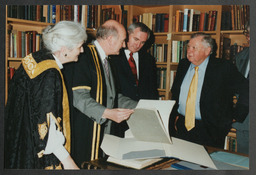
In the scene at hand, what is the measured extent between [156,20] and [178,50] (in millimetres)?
484

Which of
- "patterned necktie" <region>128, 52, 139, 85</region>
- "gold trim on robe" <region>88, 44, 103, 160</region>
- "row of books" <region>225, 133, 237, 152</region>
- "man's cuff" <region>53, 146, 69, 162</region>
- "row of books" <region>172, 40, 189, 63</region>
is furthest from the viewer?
"row of books" <region>172, 40, 189, 63</region>

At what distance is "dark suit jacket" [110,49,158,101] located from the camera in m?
2.36

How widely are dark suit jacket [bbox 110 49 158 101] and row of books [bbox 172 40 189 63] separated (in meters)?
0.31

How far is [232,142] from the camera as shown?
7.84 feet

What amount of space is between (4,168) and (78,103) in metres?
0.68

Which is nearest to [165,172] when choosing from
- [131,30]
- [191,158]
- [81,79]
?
[191,158]

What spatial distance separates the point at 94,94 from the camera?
1.68 m

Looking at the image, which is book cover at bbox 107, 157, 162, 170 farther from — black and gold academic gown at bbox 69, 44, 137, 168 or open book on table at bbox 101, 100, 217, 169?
black and gold academic gown at bbox 69, 44, 137, 168

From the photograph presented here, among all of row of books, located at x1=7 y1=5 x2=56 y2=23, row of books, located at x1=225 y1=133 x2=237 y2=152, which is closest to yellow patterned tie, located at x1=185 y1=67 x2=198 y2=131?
row of books, located at x1=225 y1=133 x2=237 y2=152

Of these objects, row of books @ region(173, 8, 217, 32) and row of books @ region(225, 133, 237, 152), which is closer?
row of books @ region(225, 133, 237, 152)

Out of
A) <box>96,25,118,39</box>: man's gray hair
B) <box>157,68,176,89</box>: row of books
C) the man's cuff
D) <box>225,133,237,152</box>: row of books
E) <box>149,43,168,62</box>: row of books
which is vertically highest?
<box>96,25,118,39</box>: man's gray hair

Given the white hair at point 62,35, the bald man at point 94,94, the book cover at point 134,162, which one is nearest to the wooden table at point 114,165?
the book cover at point 134,162

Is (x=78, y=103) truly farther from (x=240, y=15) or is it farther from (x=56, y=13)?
(x=240, y=15)

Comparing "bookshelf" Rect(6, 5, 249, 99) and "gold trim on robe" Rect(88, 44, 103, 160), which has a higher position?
"bookshelf" Rect(6, 5, 249, 99)
